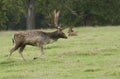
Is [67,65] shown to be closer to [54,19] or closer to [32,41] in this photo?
[32,41]

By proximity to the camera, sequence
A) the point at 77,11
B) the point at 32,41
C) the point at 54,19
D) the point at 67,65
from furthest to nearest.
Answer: the point at 77,11 → the point at 54,19 → the point at 32,41 → the point at 67,65

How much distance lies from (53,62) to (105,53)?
3.29 m

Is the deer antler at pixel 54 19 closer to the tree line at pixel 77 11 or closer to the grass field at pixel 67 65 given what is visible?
the grass field at pixel 67 65

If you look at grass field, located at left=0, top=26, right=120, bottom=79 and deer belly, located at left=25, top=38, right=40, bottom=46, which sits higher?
deer belly, located at left=25, top=38, right=40, bottom=46

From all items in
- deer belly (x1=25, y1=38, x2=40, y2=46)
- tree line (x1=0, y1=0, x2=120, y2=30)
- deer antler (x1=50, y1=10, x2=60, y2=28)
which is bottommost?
tree line (x1=0, y1=0, x2=120, y2=30)

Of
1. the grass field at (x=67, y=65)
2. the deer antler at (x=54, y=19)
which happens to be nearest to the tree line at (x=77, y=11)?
the grass field at (x=67, y=65)

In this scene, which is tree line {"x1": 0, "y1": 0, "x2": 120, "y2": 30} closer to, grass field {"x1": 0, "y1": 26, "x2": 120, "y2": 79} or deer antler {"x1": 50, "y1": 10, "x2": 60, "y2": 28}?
grass field {"x1": 0, "y1": 26, "x2": 120, "y2": 79}

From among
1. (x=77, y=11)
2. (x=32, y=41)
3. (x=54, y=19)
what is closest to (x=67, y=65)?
(x=32, y=41)

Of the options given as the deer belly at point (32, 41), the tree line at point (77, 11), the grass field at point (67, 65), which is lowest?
the tree line at point (77, 11)

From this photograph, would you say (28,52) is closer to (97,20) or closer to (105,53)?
(105,53)

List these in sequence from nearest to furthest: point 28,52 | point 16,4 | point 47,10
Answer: point 28,52 → point 16,4 → point 47,10

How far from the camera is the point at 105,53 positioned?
817 inches

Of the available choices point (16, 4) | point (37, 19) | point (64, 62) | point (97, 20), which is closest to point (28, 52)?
point (64, 62)

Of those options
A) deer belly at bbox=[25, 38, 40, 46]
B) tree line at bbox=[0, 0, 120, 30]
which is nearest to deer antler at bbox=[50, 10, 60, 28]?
deer belly at bbox=[25, 38, 40, 46]
